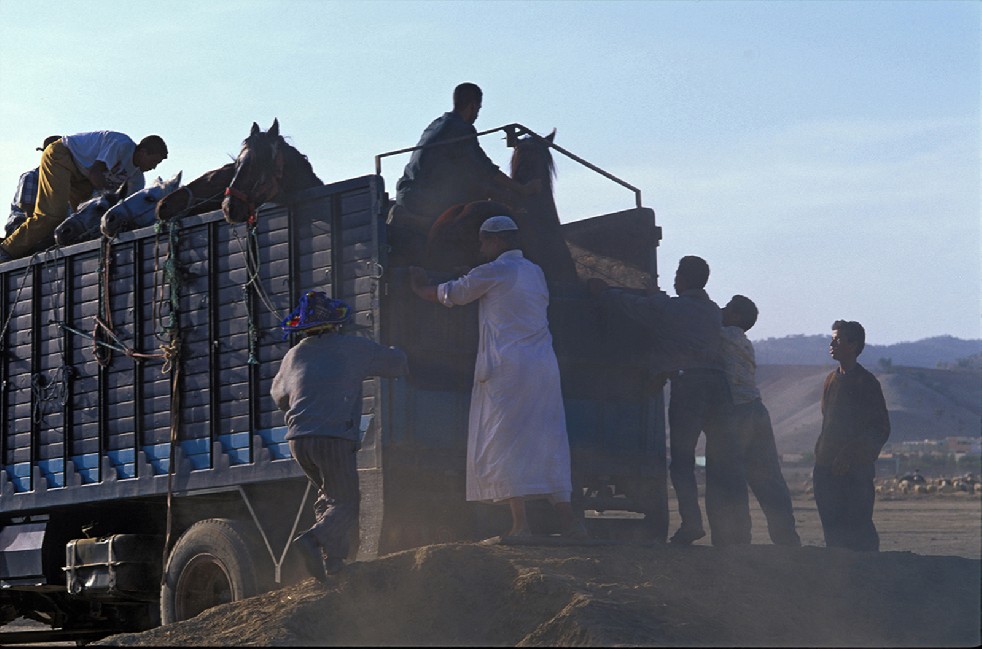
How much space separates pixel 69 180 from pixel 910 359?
191 meters

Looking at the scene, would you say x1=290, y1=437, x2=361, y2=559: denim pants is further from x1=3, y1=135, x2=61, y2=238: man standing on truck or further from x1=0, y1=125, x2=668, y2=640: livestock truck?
x1=3, y1=135, x2=61, y2=238: man standing on truck

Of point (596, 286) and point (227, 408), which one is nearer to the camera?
point (227, 408)

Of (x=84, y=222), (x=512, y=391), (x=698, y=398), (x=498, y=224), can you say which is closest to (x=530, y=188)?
(x=498, y=224)

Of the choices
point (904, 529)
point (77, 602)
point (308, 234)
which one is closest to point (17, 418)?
point (77, 602)

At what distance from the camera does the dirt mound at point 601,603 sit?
6531mm

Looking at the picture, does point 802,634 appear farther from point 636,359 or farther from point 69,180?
point 69,180

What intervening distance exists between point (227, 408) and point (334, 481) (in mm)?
1793

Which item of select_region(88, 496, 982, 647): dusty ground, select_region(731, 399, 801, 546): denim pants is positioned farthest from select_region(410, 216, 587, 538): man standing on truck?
select_region(731, 399, 801, 546): denim pants

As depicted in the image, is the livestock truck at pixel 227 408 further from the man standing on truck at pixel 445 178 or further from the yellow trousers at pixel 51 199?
the man standing on truck at pixel 445 178

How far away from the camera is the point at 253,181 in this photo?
8984mm

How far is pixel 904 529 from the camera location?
22.2 m

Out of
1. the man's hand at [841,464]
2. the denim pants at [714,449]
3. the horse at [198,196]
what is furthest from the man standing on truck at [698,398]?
the horse at [198,196]

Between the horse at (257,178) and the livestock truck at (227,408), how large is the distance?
0.41ft

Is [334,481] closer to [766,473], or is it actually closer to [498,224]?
[498,224]
